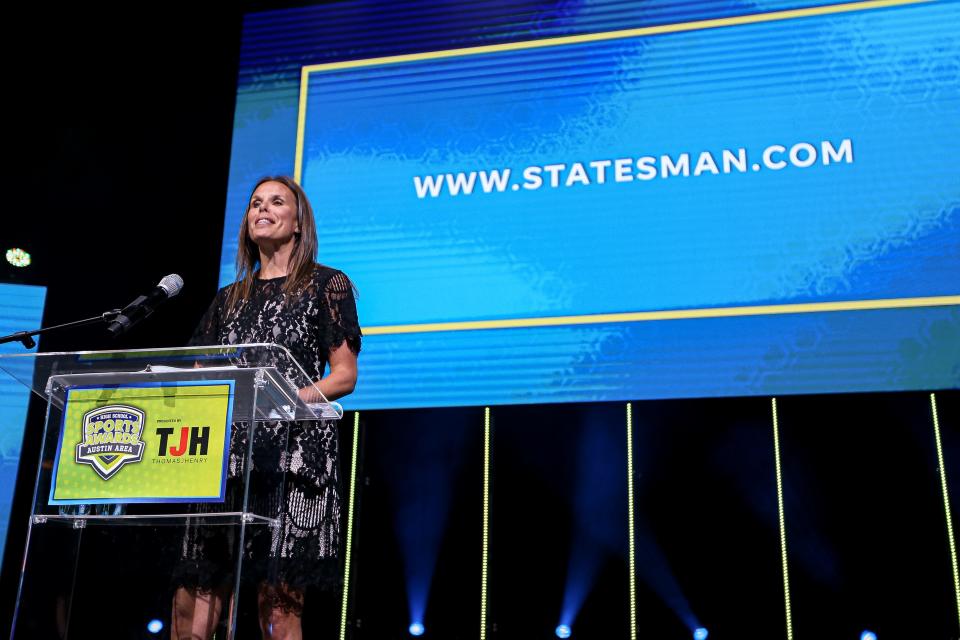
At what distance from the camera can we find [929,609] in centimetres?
308

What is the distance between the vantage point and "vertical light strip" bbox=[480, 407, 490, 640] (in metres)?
3.37

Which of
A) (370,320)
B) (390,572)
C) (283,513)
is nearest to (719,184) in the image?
(370,320)

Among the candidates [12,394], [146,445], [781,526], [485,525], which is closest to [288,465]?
[146,445]

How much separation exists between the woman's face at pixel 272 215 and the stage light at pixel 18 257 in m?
1.92

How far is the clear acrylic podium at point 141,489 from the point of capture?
1619 mm

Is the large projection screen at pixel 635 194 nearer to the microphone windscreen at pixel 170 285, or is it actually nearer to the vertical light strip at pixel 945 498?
the vertical light strip at pixel 945 498

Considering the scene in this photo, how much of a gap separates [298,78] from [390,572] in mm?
1875

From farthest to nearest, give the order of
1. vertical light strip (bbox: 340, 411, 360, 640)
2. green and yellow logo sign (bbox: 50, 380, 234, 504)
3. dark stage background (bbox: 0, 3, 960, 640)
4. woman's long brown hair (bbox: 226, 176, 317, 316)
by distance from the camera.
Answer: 1. vertical light strip (bbox: 340, 411, 360, 640)
2. dark stage background (bbox: 0, 3, 960, 640)
3. woman's long brown hair (bbox: 226, 176, 317, 316)
4. green and yellow logo sign (bbox: 50, 380, 234, 504)

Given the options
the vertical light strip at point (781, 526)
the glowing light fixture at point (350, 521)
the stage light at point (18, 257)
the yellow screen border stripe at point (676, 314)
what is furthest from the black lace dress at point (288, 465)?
the stage light at point (18, 257)

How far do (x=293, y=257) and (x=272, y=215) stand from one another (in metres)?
0.10

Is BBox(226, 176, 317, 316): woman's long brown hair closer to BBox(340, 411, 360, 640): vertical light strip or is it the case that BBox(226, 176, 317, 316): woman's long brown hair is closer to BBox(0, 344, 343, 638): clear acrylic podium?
BBox(0, 344, 343, 638): clear acrylic podium

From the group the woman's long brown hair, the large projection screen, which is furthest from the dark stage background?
the woman's long brown hair

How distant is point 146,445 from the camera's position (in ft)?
Answer: 5.36

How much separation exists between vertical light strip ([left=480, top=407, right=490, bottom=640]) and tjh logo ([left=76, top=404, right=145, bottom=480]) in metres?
1.96
